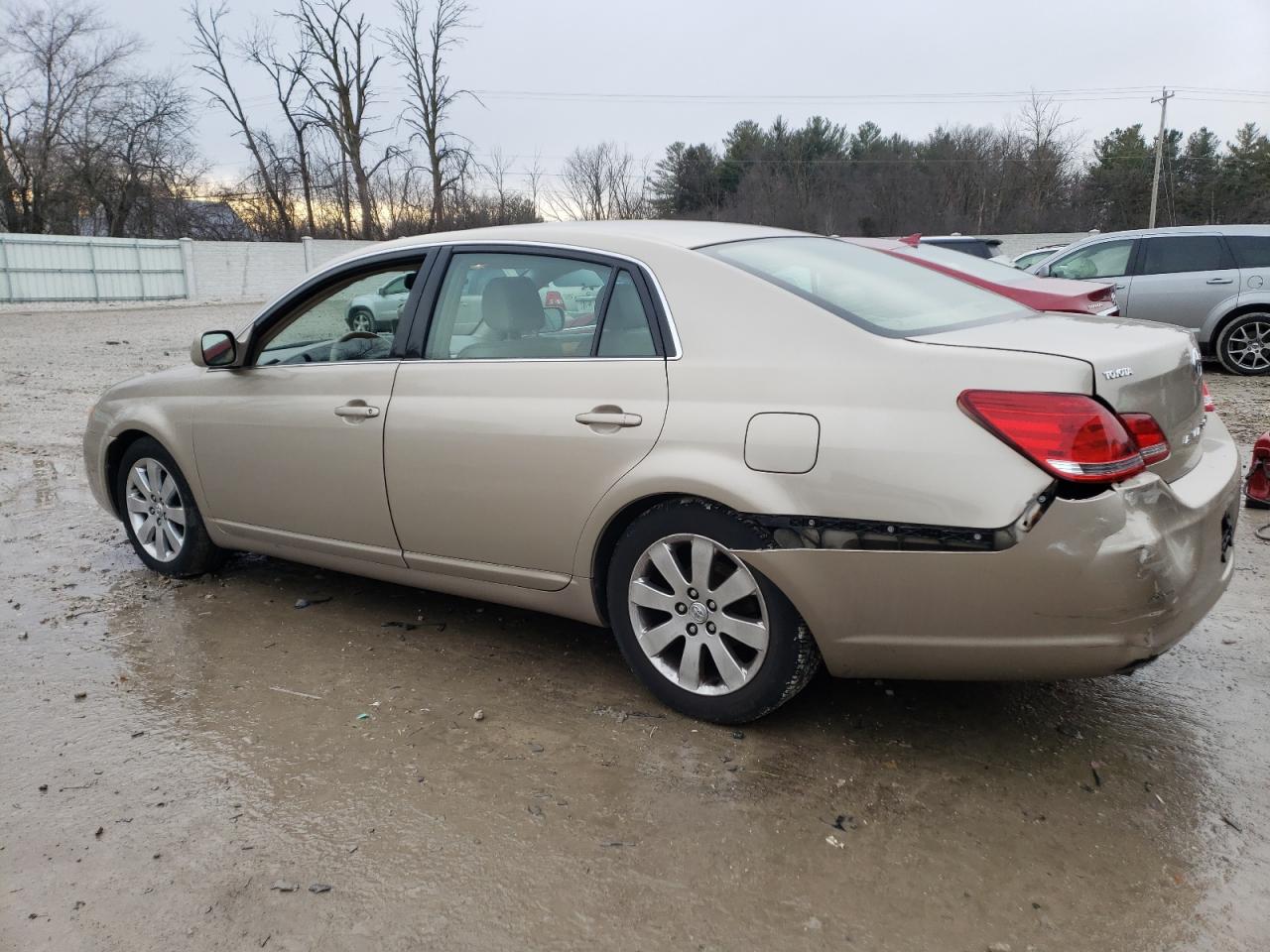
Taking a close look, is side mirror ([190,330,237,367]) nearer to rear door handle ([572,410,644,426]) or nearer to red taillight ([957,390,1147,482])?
rear door handle ([572,410,644,426])

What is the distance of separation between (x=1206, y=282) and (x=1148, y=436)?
1019cm

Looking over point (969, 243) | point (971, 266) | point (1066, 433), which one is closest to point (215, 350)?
point (1066, 433)

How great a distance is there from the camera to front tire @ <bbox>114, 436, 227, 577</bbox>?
189 inches

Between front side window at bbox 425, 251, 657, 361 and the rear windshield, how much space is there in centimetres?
38

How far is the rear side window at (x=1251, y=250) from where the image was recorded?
1112 centimetres

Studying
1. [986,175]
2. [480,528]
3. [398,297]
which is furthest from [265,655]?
[986,175]

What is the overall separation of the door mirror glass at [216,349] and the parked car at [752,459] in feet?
0.58

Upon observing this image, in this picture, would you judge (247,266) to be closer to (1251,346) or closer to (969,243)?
(969,243)

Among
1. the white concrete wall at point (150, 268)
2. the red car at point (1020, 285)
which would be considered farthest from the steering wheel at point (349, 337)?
the white concrete wall at point (150, 268)

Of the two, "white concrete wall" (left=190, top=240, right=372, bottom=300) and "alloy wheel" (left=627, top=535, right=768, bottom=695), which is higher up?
"white concrete wall" (left=190, top=240, right=372, bottom=300)

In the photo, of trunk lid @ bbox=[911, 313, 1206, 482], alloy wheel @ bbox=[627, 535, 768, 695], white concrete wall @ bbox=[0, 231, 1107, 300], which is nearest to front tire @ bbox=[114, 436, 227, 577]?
alloy wheel @ bbox=[627, 535, 768, 695]

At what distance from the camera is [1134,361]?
2766mm

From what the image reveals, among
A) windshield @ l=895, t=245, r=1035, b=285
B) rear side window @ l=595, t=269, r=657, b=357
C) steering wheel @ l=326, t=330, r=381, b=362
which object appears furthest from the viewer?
windshield @ l=895, t=245, r=1035, b=285

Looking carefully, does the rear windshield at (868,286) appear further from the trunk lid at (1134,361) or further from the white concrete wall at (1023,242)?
the white concrete wall at (1023,242)
